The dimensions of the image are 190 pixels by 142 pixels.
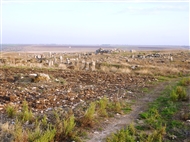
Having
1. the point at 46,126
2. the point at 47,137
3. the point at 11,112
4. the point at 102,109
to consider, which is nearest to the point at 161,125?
the point at 102,109

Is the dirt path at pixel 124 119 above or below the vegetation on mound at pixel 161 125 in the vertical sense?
below

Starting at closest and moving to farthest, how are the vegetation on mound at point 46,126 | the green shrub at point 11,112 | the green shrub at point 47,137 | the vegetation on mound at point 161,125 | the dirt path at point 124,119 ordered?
the green shrub at point 47,137 → the vegetation on mound at point 46,126 → the vegetation on mound at point 161,125 → the dirt path at point 124,119 → the green shrub at point 11,112

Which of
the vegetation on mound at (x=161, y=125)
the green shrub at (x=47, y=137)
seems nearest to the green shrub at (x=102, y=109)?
the vegetation on mound at (x=161, y=125)

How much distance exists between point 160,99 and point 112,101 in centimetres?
228

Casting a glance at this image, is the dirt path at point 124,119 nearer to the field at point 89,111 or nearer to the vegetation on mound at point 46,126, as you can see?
the field at point 89,111

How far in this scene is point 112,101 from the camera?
9.76 meters

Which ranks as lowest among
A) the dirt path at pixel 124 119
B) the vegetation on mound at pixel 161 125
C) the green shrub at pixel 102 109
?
the dirt path at pixel 124 119

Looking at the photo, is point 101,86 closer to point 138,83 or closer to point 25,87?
point 138,83

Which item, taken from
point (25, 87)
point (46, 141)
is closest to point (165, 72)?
point (25, 87)

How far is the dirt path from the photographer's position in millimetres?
6799

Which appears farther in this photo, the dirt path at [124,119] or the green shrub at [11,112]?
the green shrub at [11,112]

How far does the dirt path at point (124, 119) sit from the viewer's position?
6.80 metres

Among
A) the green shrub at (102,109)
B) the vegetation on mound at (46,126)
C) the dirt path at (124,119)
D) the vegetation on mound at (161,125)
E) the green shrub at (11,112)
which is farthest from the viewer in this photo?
the green shrub at (102,109)

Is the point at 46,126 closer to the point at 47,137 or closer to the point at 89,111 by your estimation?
the point at 47,137
